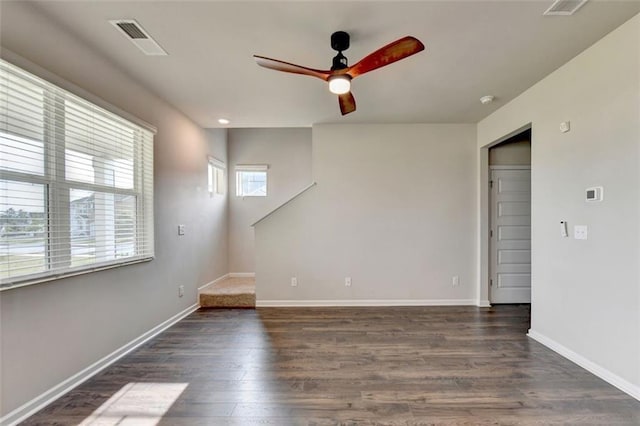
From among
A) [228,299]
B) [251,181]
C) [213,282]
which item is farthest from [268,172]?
[228,299]

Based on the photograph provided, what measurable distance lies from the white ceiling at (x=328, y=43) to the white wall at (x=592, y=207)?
0.85 ft

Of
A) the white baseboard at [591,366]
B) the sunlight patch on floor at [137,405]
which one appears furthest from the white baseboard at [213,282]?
the white baseboard at [591,366]

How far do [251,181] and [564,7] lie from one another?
185 inches

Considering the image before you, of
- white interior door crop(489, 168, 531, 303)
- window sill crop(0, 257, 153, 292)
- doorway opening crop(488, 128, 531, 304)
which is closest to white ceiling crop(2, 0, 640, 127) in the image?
doorway opening crop(488, 128, 531, 304)

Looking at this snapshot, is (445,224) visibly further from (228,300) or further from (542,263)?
(228,300)

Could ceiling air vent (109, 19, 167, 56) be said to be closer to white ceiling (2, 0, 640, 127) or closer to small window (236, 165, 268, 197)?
white ceiling (2, 0, 640, 127)

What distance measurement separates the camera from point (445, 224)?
161 inches

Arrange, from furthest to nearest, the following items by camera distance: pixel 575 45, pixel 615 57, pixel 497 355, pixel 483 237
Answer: pixel 483 237, pixel 497 355, pixel 575 45, pixel 615 57

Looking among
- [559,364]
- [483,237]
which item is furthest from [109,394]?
[483,237]

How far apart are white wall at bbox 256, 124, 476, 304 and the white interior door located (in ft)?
1.03

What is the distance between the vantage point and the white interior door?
407 cm

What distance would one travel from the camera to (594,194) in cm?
227

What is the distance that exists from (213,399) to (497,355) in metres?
2.43

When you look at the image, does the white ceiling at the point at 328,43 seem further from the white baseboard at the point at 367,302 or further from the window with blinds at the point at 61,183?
the white baseboard at the point at 367,302
